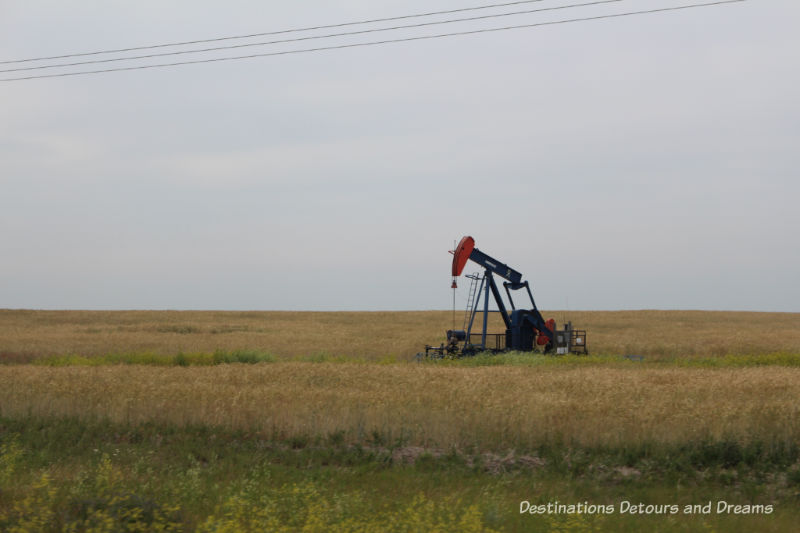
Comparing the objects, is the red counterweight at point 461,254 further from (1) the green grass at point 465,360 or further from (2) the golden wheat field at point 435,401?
(2) the golden wheat field at point 435,401

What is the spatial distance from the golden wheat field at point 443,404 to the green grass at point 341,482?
1.48ft

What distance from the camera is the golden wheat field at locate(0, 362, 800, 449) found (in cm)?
1146

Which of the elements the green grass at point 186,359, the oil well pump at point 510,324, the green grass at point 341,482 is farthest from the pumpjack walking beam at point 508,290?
the green grass at point 341,482

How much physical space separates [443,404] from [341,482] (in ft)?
14.1

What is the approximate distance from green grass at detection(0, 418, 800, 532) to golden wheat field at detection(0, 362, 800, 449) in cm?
45

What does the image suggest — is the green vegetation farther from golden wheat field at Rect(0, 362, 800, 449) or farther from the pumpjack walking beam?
the pumpjack walking beam

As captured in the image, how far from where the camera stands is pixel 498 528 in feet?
22.9

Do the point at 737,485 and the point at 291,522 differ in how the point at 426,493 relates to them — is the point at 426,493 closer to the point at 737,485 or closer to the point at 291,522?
the point at 291,522

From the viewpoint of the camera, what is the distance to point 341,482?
372 inches

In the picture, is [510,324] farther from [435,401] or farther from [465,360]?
[435,401]

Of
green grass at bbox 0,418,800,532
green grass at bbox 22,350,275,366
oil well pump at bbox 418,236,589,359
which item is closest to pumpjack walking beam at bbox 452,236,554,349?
oil well pump at bbox 418,236,589,359

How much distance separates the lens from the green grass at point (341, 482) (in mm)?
6586

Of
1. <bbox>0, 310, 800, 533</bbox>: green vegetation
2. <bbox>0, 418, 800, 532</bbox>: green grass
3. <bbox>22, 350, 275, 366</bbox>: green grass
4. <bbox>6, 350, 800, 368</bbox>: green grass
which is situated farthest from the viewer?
<bbox>22, 350, 275, 366</bbox>: green grass

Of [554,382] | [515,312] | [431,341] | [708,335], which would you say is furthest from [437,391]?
[708,335]
